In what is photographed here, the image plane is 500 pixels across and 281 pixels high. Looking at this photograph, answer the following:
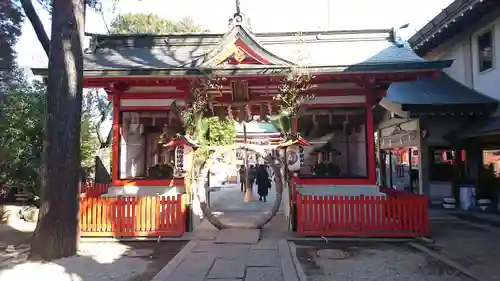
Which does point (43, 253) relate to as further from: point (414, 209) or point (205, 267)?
point (414, 209)

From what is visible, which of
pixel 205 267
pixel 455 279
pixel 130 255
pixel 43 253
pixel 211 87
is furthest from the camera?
pixel 211 87

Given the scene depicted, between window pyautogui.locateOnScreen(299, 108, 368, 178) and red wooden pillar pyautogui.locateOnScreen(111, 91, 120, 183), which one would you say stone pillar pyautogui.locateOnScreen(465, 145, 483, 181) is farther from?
red wooden pillar pyautogui.locateOnScreen(111, 91, 120, 183)

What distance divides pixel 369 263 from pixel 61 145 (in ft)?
19.9

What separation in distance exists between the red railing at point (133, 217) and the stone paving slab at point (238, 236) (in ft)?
3.33

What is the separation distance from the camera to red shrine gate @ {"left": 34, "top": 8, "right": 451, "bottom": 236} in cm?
902

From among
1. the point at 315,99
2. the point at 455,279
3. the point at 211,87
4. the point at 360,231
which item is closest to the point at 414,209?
the point at 360,231

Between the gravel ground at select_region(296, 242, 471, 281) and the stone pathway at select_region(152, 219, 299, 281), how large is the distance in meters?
0.42

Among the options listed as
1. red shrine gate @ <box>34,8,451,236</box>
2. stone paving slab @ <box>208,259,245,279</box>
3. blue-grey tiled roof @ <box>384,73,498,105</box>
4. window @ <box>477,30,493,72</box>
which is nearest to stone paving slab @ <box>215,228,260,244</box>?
red shrine gate @ <box>34,8,451,236</box>

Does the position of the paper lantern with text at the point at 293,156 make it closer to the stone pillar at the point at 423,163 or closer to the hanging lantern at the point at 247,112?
the hanging lantern at the point at 247,112

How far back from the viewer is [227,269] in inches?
253

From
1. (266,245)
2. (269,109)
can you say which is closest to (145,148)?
(269,109)

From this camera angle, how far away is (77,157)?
7.53 m

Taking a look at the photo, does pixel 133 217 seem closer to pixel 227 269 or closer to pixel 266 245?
pixel 266 245

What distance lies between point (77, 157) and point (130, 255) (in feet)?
7.15
